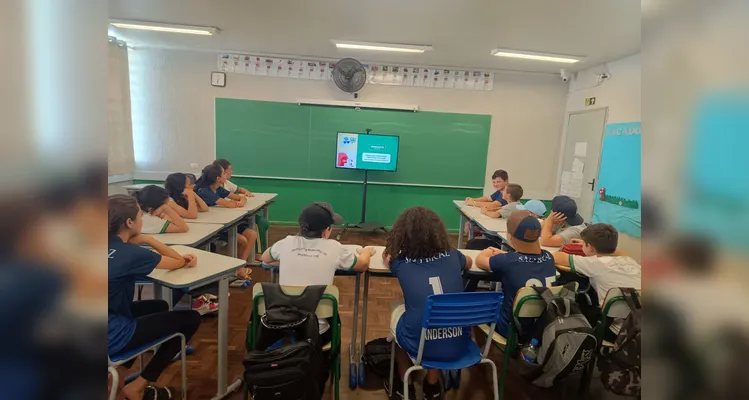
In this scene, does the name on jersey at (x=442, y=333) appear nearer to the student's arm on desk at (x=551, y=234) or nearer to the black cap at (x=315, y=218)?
the black cap at (x=315, y=218)

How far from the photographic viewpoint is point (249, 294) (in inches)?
127

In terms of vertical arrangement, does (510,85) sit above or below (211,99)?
above

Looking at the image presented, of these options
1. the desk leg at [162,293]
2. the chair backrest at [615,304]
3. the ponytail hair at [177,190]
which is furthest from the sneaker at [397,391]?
the ponytail hair at [177,190]

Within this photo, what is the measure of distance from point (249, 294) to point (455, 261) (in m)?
2.09

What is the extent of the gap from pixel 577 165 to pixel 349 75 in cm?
343

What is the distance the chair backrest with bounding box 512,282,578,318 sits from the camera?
1.75 m

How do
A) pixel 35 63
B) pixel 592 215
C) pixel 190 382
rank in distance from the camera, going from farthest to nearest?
pixel 592 215
pixel 190 382
pixel 35 63

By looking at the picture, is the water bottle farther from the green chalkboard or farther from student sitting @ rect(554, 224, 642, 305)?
the green chalkboard

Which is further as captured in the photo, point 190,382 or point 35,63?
point 190,382

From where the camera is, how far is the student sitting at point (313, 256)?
6.24 ft

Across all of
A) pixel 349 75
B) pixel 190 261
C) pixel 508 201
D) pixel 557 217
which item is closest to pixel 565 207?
pixel 557 217

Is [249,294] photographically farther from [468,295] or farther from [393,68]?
[393,68]

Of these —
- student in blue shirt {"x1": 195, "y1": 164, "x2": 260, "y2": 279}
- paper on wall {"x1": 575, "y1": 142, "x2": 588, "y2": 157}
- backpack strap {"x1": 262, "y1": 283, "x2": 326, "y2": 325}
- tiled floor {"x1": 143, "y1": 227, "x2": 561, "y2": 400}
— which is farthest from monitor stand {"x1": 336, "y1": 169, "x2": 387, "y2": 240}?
backpack strap {"x1": 262, "y1": 283, "x2": 326, "y2": 325}

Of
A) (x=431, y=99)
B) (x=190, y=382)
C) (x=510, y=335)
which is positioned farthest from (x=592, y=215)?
(x=190, y=382)
